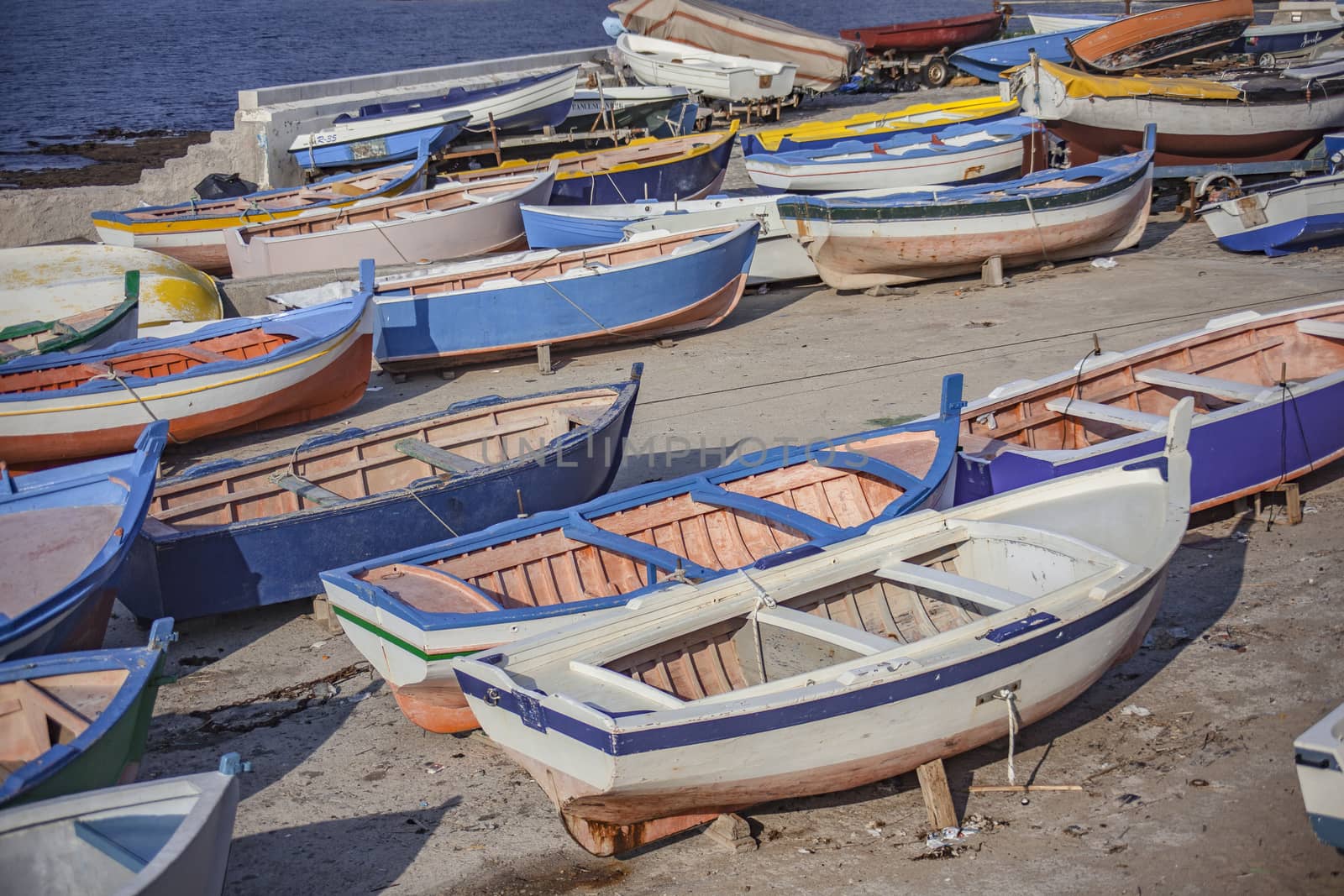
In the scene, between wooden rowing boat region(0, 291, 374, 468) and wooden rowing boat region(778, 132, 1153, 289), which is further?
wooden rowing boat region(778, 132, 1153, 289)

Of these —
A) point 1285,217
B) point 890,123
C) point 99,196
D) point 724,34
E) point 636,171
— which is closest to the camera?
point 1285,217

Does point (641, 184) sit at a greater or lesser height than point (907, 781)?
greater

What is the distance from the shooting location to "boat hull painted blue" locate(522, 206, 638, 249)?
42.8 ft

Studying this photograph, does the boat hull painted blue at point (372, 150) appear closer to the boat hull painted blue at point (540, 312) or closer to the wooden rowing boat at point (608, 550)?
the boat hull painted blue at point (540, 312)

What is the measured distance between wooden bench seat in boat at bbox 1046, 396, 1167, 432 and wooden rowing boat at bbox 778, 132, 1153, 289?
5211 millimetres

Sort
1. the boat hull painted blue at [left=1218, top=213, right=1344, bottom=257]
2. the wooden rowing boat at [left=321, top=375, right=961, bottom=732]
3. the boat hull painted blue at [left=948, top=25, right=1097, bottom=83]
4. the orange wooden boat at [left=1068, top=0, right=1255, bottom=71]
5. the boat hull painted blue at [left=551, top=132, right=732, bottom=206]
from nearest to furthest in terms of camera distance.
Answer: the wooden rowing boat at [left=321, top=375, right=961, bottom=732], the boat hull painted blue at [left=1218, top=213, right=1344, bottom=257], the boat hull painted blue at [left=551, top=132, right=732, bottom=206], the orange wooden boat at [left=1068, top=0, right=1255, bottom=71], the boat hull painted blue at [left=948, top=25, right=1097, bottom=83]

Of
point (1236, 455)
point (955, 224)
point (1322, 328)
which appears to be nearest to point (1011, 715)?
point (1236, 455)

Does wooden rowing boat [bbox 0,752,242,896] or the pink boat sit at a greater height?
the pink boat

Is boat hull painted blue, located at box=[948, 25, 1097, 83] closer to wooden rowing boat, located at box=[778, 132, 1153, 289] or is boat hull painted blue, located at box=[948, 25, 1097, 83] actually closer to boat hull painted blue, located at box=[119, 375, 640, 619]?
wooden rowing boat, located at box=[778, 132, 1153, 289]

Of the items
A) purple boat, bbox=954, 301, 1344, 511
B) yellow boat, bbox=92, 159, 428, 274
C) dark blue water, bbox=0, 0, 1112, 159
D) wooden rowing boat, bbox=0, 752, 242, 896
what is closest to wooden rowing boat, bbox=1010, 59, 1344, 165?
purple boat, bbox=954, 301, 1344, 511

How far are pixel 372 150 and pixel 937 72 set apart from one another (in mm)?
15653

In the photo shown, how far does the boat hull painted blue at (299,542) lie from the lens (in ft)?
22.0

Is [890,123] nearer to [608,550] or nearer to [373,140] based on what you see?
[373,140]

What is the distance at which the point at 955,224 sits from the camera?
12695 mm
